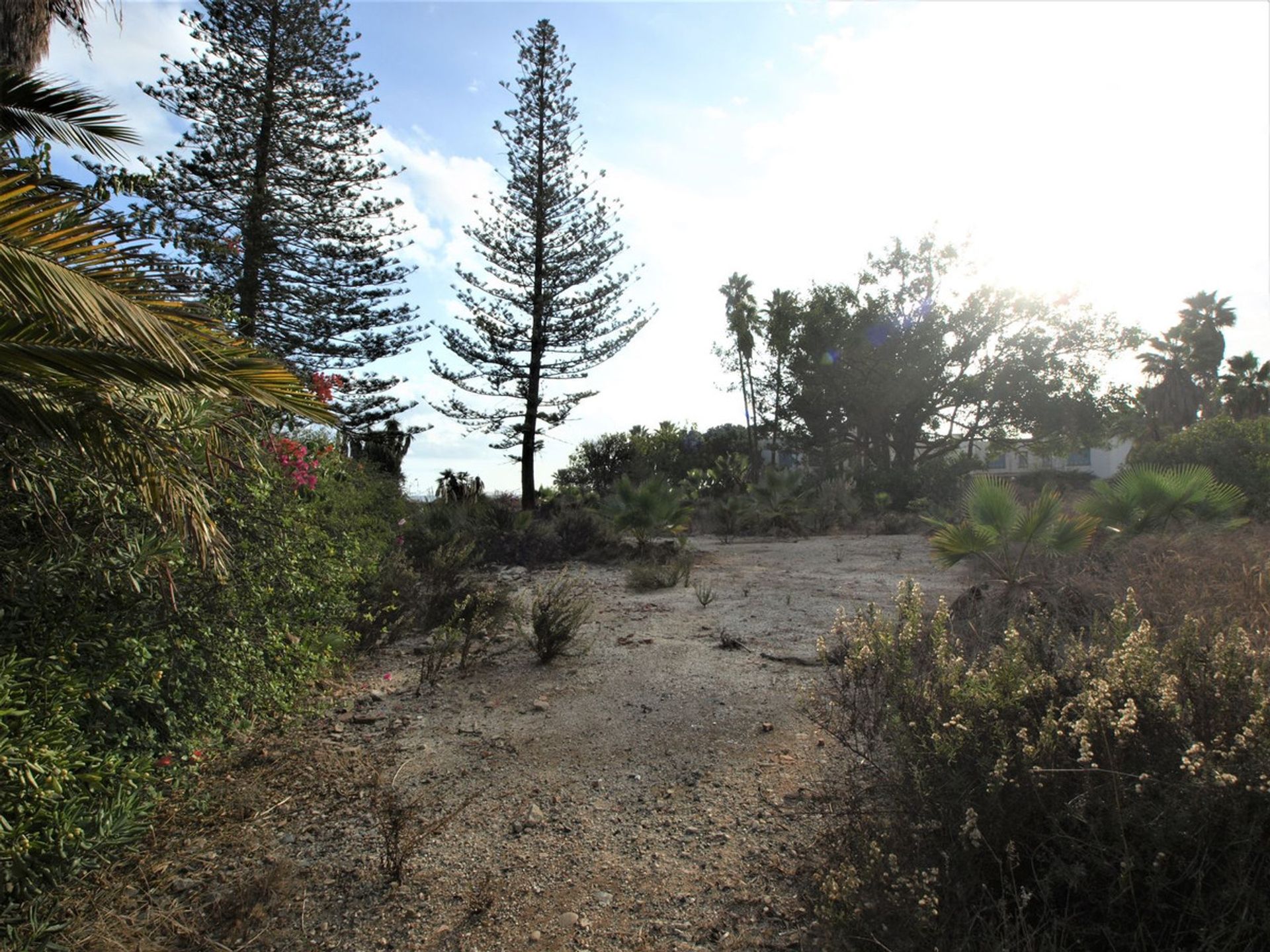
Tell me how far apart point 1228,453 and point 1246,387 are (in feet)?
93.7

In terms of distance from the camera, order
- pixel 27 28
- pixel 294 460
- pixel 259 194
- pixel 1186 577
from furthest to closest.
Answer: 1. pixel 259 194
2. pixel 27 28
3. pixel 1186 577
4. pixel 294 460

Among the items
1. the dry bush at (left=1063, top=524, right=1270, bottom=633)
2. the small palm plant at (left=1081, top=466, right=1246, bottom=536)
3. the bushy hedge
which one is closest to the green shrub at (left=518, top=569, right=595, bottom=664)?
the bushy hedge

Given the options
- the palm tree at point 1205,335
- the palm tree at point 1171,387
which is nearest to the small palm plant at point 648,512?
the palm tree at point 1171,387

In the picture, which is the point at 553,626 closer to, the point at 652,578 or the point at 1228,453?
the point at 652,578

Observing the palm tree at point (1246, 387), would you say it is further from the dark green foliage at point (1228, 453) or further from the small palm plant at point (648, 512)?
the small palm plant at point (648, 512)

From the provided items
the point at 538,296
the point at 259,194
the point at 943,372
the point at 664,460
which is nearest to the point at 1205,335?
the point at 943,372

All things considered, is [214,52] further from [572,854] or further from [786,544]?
[572,854]

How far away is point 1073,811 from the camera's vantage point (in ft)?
6.21

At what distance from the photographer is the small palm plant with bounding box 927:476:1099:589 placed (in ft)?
18.2

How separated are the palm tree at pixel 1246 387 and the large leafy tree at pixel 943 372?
11.5 m

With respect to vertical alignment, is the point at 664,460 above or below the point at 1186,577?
above

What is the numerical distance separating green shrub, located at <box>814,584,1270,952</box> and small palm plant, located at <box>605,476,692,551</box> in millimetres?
8276

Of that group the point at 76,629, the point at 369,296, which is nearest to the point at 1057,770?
the point at 76,629

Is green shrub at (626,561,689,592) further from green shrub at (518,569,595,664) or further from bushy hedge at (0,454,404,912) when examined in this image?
bushy hedge at (0,454,404,912)
